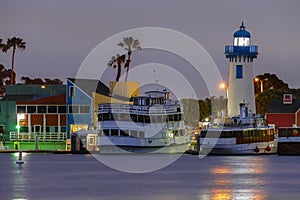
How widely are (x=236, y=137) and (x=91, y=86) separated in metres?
26.6

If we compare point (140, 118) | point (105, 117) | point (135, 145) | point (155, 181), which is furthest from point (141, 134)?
point (155, 181)

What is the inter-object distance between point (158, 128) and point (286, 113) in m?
21.7

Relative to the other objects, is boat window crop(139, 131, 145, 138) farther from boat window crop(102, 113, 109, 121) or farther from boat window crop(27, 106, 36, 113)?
boat window crop(27, 106, 36, 113)

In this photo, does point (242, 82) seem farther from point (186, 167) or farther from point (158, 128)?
point (186, 167)

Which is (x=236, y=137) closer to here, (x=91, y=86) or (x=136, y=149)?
(x=136, y=149)

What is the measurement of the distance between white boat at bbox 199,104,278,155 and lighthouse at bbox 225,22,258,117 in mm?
7227

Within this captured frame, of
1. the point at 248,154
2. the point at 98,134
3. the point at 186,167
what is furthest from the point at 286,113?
the point at 186,167

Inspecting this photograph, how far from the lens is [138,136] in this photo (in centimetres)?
10225

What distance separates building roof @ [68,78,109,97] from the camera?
118300 millimetres

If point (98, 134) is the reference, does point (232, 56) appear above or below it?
above

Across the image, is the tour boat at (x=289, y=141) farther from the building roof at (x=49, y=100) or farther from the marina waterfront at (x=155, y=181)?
the building roof at (x=49, y=100)

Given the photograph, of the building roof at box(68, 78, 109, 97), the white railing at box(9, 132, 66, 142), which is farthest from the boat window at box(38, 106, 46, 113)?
the building roof at box(68, 78, 109, 97)

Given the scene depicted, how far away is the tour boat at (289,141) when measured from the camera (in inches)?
3944

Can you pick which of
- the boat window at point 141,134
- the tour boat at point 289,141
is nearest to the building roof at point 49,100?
the boat window at point 141,134
